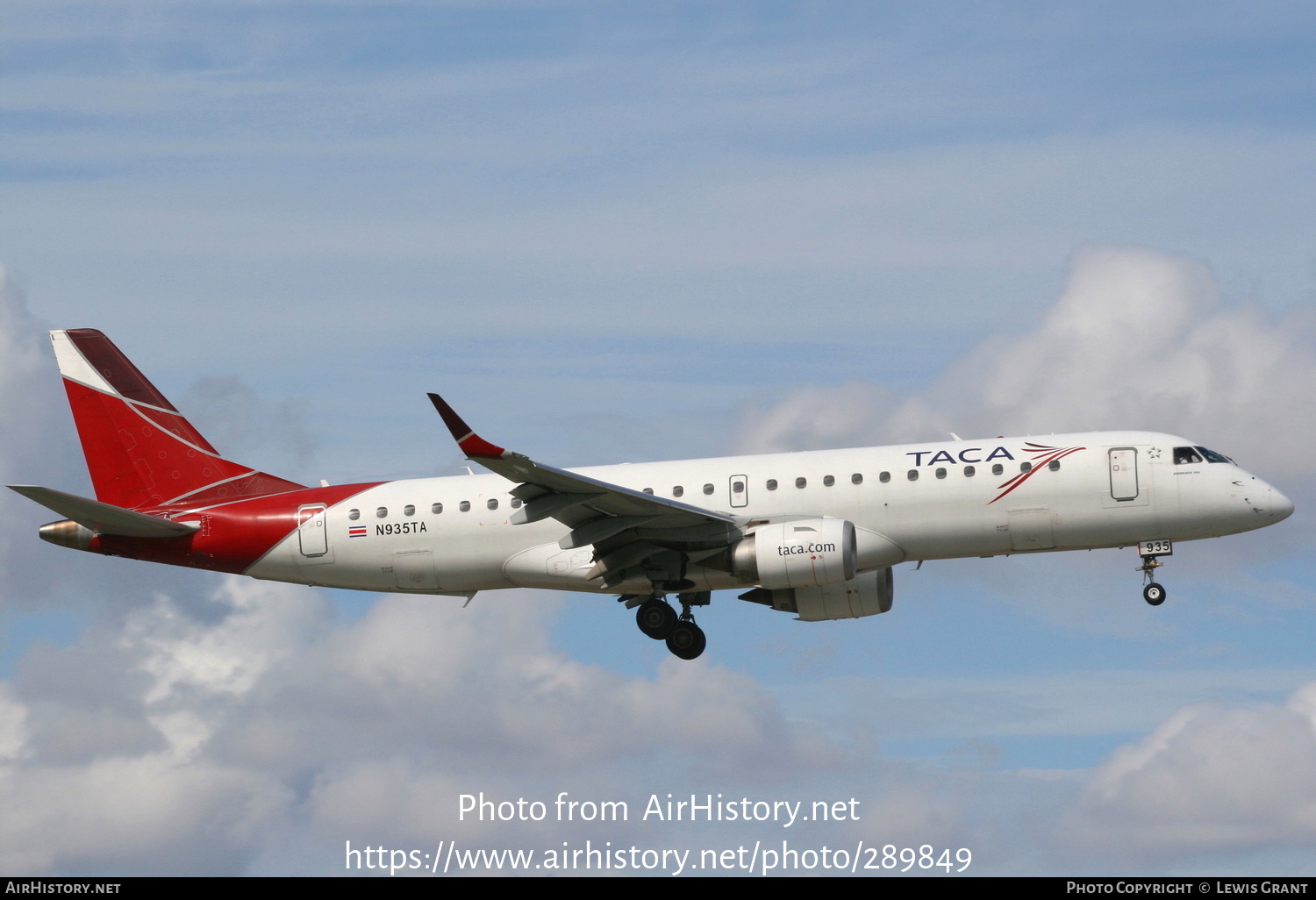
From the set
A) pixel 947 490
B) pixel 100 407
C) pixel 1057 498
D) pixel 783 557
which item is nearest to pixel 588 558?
pixel 783 557

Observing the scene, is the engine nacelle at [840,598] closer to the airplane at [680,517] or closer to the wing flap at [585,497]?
the airplane at [680,517]

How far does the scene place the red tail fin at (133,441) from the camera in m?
42.4

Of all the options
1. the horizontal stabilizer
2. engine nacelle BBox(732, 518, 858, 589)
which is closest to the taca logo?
engine nacelle BBox(732, 518, 858, 589)

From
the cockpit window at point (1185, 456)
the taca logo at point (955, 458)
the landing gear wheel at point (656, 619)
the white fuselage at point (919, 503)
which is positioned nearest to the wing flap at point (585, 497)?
the white fuselage at point (919, 503)

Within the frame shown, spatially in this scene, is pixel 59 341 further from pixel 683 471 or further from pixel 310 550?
pixel 683 471

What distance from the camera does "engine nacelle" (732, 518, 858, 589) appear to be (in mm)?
35906

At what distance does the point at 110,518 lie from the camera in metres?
39.6

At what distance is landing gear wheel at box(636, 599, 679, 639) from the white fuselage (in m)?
1.07

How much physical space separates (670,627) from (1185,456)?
13.3 metres

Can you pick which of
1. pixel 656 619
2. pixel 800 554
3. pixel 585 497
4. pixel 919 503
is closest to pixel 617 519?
pixel 585 497

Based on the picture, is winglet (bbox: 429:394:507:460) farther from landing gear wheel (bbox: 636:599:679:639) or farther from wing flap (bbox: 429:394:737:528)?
landing gear wheel (bbox: 636:599:679:639)

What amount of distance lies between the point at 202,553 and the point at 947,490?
19.5 metres

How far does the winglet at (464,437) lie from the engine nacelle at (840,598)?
36.9 feet

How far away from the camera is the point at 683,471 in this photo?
38875 mm
